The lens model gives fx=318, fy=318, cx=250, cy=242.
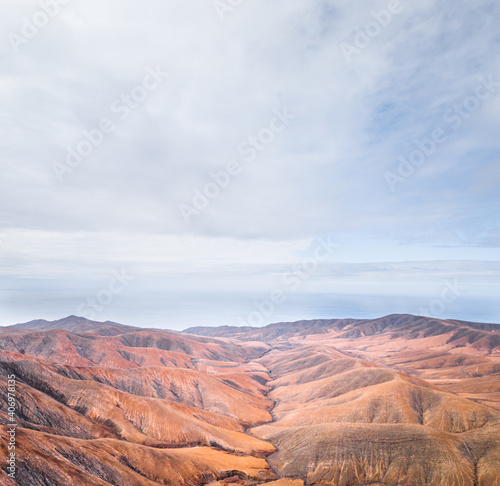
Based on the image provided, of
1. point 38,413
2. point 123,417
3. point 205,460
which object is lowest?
point 205,460

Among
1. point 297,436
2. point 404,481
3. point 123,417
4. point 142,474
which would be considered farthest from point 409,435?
point 123,417

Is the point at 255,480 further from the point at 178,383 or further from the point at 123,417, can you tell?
the point at 178,383

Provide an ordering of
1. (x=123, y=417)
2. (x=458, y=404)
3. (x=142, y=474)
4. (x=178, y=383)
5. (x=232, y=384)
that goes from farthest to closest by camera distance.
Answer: (x=232, y=384) → (x=178, y=383) → (x=458, y=404) → (x=123, y=417) → (x=142, y=474)

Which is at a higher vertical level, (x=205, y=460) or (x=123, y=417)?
(x=123, y=417)

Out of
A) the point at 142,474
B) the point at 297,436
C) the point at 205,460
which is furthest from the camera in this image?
the point at 297,436

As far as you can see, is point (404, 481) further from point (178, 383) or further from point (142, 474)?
point (178, 383)

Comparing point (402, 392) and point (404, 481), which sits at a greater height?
point (402, 392)

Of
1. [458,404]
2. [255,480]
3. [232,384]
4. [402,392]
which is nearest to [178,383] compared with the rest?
[232,384]

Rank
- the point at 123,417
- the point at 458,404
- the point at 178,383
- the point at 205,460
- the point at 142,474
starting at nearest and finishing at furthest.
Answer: the point at 142,474 → the point at 205,460 → the point at 123,417 → the point at 458,404 → the point at 178,383

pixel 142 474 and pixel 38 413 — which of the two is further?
pixel 38 413
